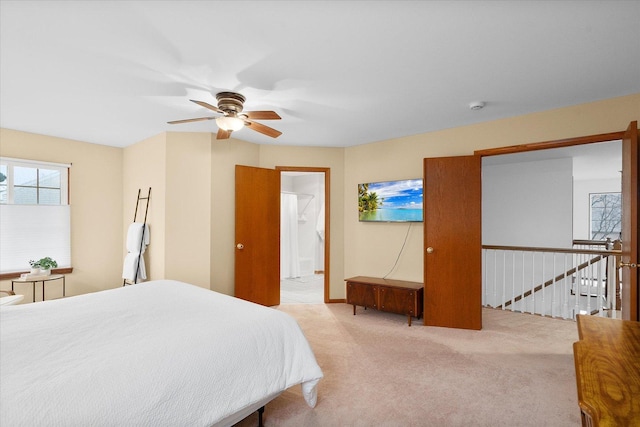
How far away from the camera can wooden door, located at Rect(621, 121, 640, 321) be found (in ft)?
7.44

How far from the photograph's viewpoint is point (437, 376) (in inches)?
99.3

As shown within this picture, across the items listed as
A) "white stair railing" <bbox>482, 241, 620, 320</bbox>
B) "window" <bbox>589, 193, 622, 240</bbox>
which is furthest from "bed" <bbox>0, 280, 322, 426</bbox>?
"window" <bbox>589, 193, 622, 240</bbox>

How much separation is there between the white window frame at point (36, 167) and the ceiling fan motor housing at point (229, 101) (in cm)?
301

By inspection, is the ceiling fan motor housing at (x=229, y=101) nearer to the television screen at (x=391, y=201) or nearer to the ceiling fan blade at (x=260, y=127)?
the ceiling fan blade at (x=260, y=127)

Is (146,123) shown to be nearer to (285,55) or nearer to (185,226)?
(185,226)

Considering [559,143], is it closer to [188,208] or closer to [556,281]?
[556,281]

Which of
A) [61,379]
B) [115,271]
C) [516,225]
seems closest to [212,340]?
[61,379]

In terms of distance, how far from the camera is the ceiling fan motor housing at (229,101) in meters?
2.70

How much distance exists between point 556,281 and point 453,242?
2702mm

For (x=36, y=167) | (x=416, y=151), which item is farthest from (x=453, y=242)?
(x=36, y=167)

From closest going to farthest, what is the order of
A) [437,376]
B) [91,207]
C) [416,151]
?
[437,376]
[416,151]
[91,207]

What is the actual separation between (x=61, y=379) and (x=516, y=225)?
6.56 meters

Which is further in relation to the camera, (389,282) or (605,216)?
(605,216)

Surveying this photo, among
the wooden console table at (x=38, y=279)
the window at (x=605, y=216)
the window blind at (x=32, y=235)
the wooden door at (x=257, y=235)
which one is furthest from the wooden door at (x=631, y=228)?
the window at (x=605, y=216)
